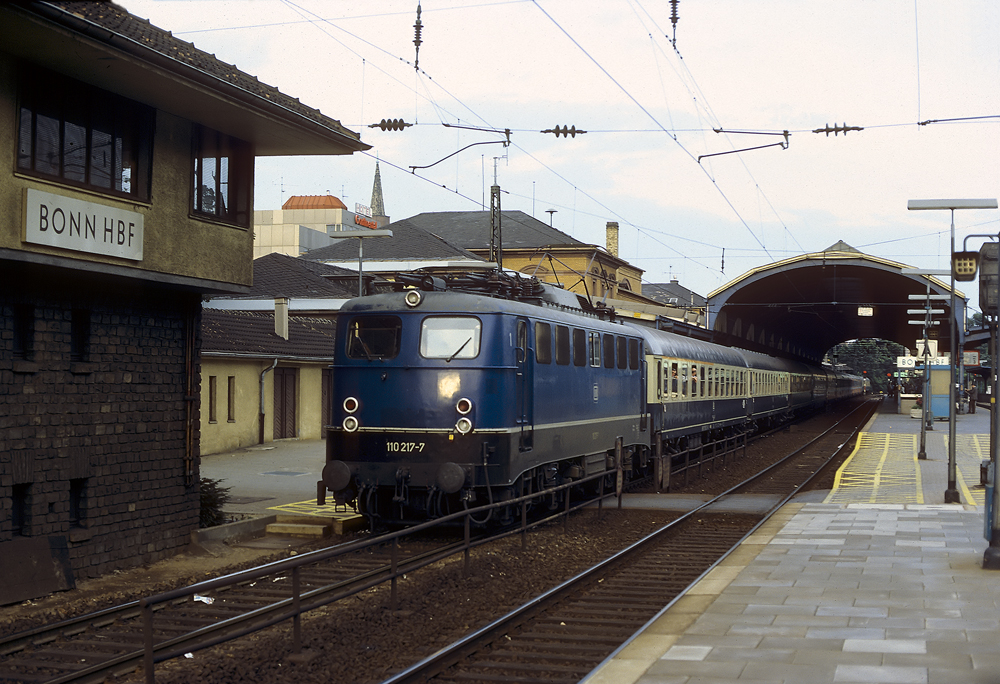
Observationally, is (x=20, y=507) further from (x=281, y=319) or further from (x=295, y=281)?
(x=295, y=281)

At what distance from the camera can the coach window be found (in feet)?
68.0

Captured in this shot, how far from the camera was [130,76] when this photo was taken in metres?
12.0

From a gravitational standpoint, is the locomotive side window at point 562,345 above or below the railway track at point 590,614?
above

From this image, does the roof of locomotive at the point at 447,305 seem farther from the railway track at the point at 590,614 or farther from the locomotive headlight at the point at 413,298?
the railway track at the point at 590,614

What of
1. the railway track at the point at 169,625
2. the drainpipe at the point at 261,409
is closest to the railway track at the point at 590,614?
the railway track at the point at 169,625

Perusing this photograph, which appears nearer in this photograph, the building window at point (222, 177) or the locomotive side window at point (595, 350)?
the building window at point (222, 177)

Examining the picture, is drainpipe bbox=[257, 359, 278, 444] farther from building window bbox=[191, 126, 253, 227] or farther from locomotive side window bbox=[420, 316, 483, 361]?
locomotive side window bbox=[420, 316, 483, 361]

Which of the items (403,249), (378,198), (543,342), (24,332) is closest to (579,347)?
(543,342)

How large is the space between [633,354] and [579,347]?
3.92 metres

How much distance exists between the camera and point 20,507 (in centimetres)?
1180

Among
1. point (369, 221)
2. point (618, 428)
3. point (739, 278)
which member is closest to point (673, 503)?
point (618, 428)

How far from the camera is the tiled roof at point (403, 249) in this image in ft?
172

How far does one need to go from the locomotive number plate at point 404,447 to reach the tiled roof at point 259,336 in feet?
44.4

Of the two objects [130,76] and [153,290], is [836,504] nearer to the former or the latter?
[153,290]
